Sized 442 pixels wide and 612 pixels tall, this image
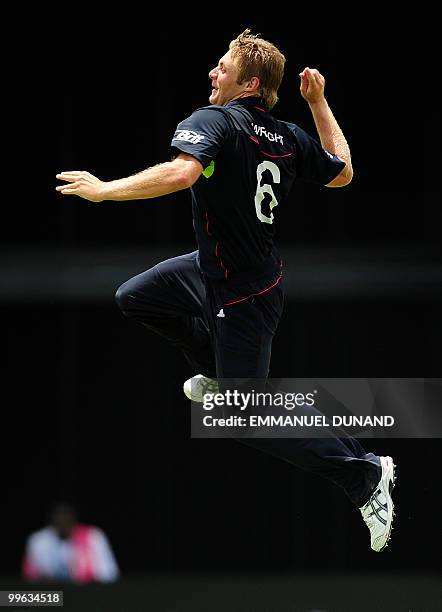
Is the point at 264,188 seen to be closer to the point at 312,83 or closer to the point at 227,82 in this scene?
the point at 227,82

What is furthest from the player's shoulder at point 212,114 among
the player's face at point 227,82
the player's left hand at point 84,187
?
the player's left hand at point 84,187

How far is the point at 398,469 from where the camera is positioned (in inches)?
326

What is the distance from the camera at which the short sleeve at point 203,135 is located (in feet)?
Result: 14.1

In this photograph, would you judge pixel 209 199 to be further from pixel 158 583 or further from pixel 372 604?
pixel 158 583

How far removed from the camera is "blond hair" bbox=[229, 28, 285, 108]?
15.7ft

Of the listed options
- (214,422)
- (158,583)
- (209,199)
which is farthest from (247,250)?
(158,583)

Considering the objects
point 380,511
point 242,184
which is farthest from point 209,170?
point 380,511

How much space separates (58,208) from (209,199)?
14.1 ft

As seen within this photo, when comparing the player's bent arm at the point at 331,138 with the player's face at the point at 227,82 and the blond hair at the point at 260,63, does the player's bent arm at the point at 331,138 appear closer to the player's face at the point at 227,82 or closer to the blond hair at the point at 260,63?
the blond hair at the point at 260,63

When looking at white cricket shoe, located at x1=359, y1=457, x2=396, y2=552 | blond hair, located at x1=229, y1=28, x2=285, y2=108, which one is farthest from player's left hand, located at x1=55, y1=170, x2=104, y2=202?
white cricket shoe, located at x1=359, y1=457, x2=396, y2=552

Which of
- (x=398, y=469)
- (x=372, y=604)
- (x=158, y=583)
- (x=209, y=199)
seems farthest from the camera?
(x=398, y=469)

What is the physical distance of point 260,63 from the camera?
4.79 m

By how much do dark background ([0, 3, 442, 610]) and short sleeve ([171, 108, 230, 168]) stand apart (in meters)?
3.95

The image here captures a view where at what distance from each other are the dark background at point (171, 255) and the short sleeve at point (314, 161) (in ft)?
10.9
